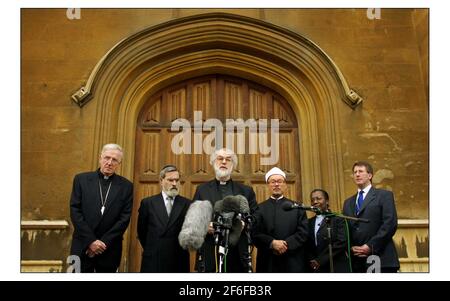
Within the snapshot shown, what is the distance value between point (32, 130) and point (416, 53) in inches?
217

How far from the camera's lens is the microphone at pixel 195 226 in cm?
587

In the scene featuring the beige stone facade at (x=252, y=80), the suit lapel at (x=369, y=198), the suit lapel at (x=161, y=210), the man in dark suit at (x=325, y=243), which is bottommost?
the man in dark suit at (x=325, y=243)

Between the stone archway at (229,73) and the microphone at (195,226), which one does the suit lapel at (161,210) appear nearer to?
the microphone at (195,226)

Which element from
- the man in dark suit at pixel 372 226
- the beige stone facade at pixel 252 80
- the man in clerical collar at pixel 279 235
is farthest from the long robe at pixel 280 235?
the beige stone facade at pixel 252 80

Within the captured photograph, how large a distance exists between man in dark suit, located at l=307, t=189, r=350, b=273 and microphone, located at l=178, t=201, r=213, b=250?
1147mm

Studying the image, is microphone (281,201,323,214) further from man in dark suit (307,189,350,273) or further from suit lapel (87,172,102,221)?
suit lapel (87,172,102,221)

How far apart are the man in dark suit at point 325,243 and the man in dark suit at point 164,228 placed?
1.33m

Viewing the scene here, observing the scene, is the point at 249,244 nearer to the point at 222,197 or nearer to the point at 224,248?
the point at 224,248

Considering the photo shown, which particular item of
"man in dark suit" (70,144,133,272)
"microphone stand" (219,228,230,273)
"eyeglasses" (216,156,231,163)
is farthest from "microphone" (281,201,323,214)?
"man in dark suit" (70,144,133,272)

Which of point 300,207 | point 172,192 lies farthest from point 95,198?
point 300,207

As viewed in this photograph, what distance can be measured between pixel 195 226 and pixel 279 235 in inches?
41.5

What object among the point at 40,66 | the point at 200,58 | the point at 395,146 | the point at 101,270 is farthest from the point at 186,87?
the point at 101,270

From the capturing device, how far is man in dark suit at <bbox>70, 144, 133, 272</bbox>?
20.5 ft

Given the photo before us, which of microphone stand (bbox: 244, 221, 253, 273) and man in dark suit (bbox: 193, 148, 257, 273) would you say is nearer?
microphone stand (bbox: 244, 221, 253, 273)
